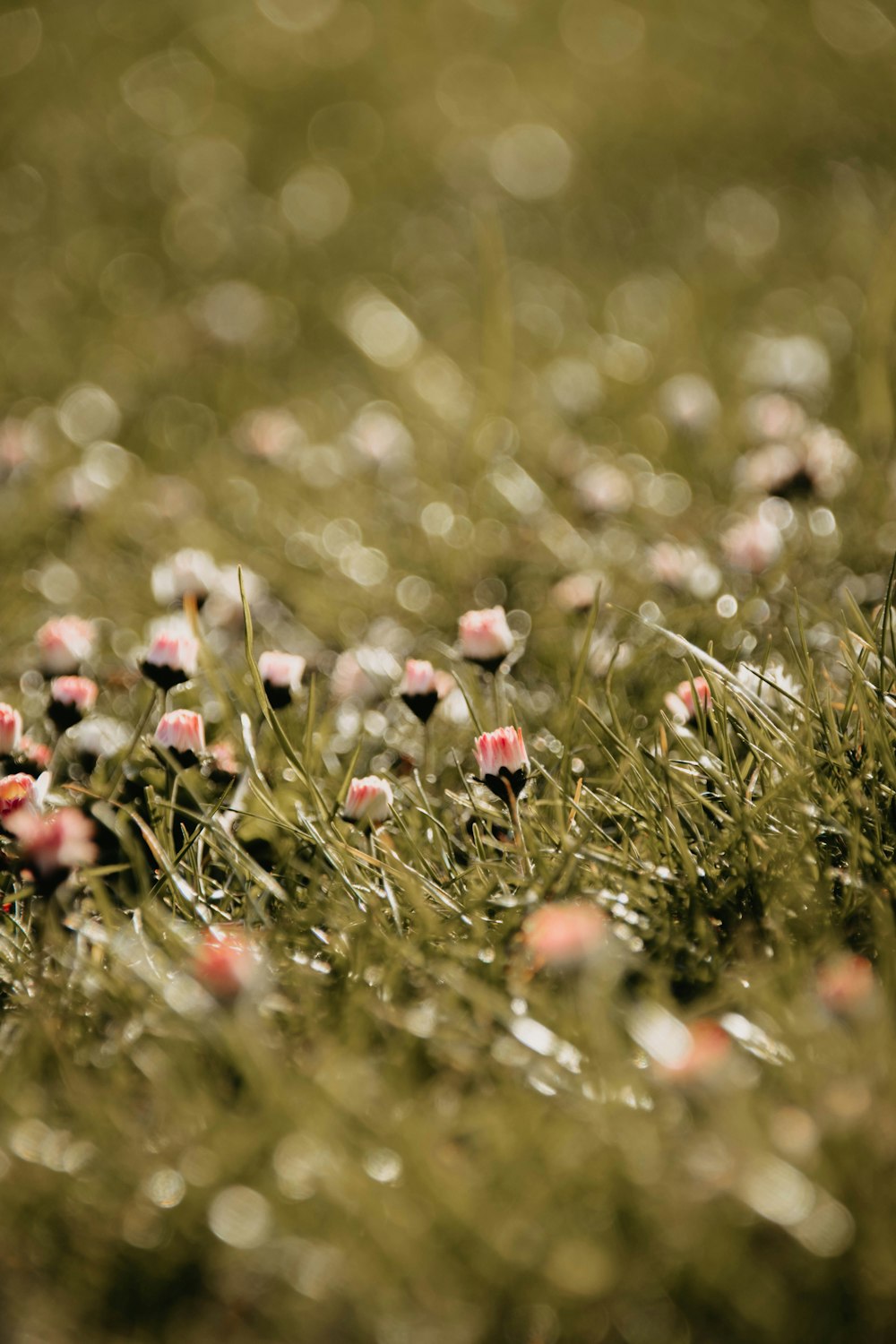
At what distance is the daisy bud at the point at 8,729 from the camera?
1.27 metres

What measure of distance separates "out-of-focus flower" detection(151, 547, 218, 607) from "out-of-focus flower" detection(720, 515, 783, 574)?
2.38 feet

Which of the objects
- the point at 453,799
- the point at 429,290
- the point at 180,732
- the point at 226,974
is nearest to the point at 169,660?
the point at 180,732

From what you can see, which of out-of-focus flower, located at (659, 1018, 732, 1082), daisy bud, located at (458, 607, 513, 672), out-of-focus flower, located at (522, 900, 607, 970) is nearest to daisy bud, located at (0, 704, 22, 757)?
daisy bud, located at (458, 607, 513, 672)

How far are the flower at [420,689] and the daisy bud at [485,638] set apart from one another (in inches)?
2.0

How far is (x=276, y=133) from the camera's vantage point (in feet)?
14.0

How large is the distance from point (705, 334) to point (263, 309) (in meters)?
1.18

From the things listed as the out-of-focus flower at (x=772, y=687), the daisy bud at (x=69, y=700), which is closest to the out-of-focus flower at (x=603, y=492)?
the out-of-focus flower at (x=772, y=687)

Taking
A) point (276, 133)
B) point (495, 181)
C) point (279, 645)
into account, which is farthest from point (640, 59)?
point (279, 645)

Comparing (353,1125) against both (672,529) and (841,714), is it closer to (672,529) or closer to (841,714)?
(841,714)

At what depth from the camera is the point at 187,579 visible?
1.55 meters

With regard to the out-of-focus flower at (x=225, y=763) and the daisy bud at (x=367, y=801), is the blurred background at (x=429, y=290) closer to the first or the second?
the out-of-focus flower at (x=225, y=763)

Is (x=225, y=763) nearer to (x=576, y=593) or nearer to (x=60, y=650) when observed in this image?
(x=60, y=650)

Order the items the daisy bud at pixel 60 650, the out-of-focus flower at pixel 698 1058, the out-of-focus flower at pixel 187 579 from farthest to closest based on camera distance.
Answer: the out-of-focus flower at pixel 187 579
the daisy bud at pixel 60 650
the out-of-focus flower at pixel 698 1058

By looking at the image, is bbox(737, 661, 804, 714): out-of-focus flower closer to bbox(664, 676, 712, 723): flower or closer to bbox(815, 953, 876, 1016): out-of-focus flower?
bbox(664, 676, 712, 723): flower
